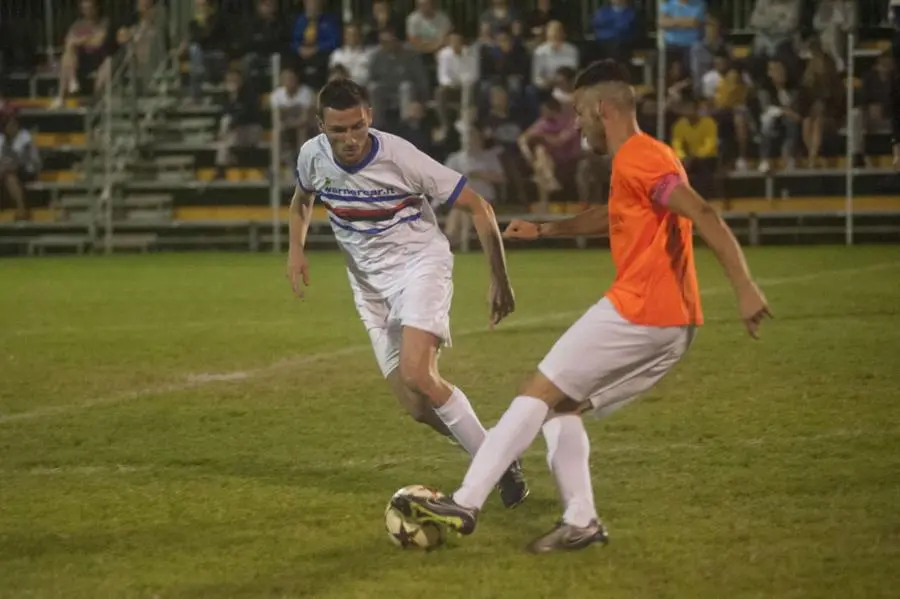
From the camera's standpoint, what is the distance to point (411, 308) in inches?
271

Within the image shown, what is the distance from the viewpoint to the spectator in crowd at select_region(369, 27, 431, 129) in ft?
75.8

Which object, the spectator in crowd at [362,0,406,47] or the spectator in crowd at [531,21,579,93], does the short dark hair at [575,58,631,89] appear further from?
the spectator in crowd at [362,0,406,47]

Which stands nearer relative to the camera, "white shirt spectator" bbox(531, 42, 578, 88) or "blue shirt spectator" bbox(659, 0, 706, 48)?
"white shirt spectator" bbox(531, 42, 578, 88)

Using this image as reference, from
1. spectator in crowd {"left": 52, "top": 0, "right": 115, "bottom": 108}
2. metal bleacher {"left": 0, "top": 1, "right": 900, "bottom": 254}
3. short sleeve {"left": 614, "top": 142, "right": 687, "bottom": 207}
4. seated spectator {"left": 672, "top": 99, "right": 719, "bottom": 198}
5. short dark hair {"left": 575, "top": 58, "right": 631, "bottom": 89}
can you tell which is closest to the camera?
short sleeve {"left": 614, "top": 142, "right": 687, "bottom": 207}

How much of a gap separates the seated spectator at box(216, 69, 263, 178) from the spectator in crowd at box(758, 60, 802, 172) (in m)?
7.42

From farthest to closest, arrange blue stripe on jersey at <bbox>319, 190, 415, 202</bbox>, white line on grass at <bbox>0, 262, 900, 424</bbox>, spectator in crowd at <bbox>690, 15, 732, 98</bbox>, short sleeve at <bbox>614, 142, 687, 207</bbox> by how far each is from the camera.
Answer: spectator in crowd at <bbox>690, 15, 732, 98</bbox>, white line on grass at <bbox>0, 262, 900, 424</bbox>, blue stripe on jersey at <bbox>319, 190, 415, 202</bbox>, short sleeve at <bbox>614, 142, 687, 207</bbox>

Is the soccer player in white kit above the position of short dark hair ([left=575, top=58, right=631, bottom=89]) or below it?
below

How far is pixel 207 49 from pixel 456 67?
5.06 meters

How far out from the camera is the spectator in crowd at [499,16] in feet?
80.2

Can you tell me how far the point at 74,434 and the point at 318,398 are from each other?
1694 mm

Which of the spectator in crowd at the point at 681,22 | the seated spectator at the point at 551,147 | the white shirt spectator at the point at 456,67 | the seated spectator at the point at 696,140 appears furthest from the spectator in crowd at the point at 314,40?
the seated spectator at the point at 696,140

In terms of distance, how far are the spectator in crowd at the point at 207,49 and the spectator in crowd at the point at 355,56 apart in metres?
2.93

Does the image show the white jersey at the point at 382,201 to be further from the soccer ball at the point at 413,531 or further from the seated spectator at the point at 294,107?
the seated spectator at the point at 294,107

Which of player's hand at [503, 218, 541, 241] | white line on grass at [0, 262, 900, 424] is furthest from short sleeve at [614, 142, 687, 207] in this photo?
white line on grass at [0, 262, 900, 424]
